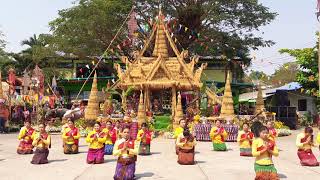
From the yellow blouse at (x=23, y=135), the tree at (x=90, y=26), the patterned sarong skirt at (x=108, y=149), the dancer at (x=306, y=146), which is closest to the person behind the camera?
the dancer at (x=306, y=146)

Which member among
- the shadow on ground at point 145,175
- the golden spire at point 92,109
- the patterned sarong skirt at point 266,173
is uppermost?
the golden spire at point 92,109

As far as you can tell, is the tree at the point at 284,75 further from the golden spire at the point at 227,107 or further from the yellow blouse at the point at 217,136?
the yellow blouse at the point at 217,136

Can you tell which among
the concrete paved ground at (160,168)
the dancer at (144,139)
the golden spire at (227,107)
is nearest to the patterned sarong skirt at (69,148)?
the concrete paved ground at (160,168)

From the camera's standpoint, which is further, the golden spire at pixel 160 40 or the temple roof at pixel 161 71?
the golden spire at pixel 160 40

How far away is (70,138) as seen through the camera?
14.5 m

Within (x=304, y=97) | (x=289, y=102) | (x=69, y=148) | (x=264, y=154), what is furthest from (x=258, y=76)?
(x=264, y=154)

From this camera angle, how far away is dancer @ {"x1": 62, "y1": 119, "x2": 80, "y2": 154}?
1444 centimetres

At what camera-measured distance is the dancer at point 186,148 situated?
11969 millimetres

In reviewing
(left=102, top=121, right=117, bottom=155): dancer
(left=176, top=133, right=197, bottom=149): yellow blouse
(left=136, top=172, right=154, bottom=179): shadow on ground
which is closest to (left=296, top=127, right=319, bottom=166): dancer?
(left=176, top=133, right=197, bottom=149): yellow blouse

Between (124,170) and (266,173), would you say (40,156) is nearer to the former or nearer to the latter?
(124,170)

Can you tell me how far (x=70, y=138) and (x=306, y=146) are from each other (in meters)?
7.84

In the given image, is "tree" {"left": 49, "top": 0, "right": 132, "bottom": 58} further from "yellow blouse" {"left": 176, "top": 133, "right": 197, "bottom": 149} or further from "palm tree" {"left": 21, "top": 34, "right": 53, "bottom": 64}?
"yellow blouse" {"left": 176, "top": 133, "right": 197, "bottom": 149}

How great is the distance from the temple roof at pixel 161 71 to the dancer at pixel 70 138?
31.0ft

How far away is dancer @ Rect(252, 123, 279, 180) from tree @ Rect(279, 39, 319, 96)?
22.3m
